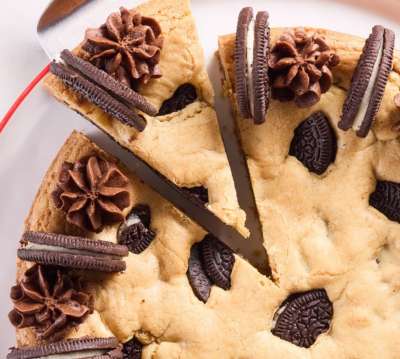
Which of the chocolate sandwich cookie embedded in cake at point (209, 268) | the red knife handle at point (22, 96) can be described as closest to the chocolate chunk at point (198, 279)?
the chocolate sandwich cookie embedded in cake at point (209, 268)

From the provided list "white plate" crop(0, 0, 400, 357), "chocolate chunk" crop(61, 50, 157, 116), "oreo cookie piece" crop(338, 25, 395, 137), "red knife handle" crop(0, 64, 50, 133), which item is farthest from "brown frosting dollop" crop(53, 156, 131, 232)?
"oreo cookie piece" crop(338, 25, 395, 137)

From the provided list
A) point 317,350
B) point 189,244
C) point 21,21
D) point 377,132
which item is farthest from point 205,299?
point 21,21

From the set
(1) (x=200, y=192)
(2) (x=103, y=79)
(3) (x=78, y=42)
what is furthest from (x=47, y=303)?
(3) (x=78, y=42)

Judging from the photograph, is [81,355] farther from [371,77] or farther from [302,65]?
[371,77]

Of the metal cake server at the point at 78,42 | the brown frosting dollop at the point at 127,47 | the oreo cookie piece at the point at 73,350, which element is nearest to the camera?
the oreo cookie piece at the point at 73,350

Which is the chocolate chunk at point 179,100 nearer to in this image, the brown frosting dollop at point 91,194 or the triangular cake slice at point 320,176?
the triangular cake slice at point 320,176

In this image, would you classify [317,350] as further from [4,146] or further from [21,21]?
[21,21]
